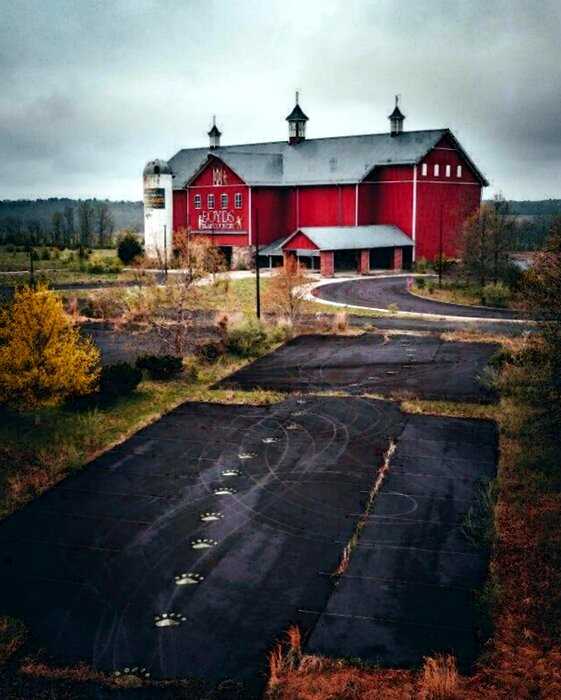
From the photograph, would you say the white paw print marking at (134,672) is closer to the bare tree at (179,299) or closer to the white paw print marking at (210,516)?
the white paw print marking at (210,516)

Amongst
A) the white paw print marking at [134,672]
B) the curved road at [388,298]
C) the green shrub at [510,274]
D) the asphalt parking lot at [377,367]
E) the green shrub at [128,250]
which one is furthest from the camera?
the green shrub at [128,250]

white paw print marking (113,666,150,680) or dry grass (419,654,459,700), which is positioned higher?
dry grass (419,654,459,700)

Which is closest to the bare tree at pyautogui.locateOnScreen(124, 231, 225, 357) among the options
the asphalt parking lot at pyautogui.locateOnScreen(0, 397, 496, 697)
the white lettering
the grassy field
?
the grassy field

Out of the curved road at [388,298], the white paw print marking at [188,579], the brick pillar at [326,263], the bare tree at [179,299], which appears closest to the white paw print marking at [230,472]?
the white paw print marking at [188,579]

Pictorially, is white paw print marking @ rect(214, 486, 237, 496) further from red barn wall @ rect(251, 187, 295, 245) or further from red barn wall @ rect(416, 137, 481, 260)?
red barn wall @ rect(416, 137, 481, 260)

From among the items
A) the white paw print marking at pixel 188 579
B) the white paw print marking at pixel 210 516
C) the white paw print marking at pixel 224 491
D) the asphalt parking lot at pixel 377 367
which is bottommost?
the white paw print marking at pixel 188 579

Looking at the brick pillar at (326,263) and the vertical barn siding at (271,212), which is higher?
the vertical barn siding at (271,212)
